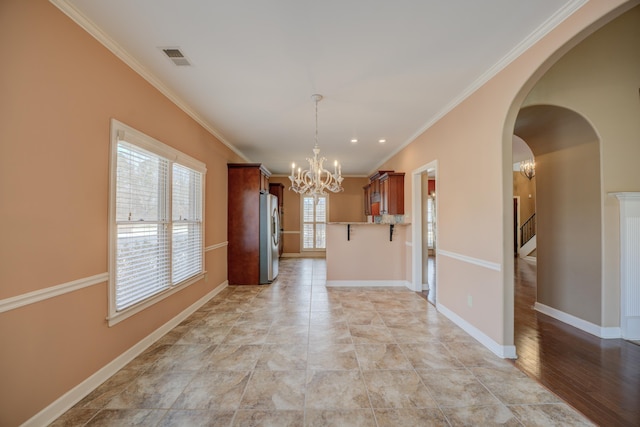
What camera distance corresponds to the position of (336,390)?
2014mm

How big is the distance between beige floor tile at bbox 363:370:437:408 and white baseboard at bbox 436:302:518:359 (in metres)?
0.95

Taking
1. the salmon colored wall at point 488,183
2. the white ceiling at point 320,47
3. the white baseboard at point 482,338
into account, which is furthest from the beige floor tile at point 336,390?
the white ceiling at point 320,47

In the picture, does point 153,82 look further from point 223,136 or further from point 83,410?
point 83,410

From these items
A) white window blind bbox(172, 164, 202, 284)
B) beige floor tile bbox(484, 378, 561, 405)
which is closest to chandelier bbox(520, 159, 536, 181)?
beige floor tile bbox(484, 378, 561, 405)

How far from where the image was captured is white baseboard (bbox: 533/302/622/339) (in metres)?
2.84

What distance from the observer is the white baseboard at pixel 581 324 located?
284 cm

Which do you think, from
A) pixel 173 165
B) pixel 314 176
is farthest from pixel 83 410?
pixel 314 176

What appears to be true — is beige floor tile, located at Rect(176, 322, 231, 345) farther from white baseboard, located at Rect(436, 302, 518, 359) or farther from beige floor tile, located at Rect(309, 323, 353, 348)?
white baseboard, located at Rect(436, 302, 518, 359)

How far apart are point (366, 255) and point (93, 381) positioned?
4.17 metres

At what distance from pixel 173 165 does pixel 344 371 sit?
2.96 metres

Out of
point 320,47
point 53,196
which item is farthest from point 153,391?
point 320,47

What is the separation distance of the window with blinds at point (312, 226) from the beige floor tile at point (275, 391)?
681 cm

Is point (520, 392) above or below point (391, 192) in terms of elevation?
below

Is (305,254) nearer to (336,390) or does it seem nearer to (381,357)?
(381,357)
